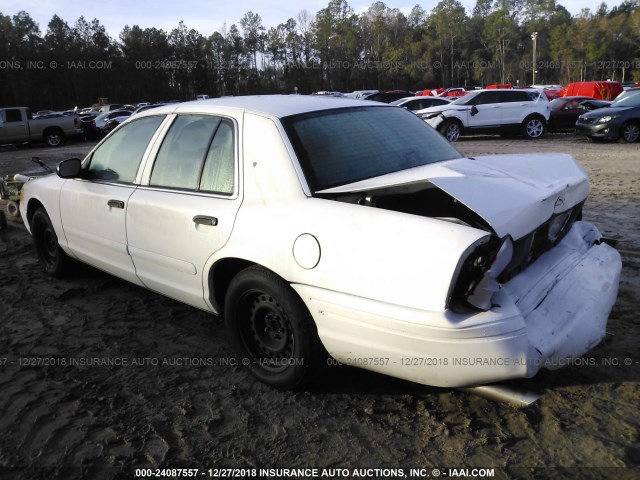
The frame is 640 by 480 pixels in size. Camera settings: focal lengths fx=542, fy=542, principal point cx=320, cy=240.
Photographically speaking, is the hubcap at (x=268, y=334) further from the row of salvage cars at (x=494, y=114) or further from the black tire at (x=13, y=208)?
the row of salvage cars at (x=494, y=114)

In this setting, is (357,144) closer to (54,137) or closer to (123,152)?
(123,152)

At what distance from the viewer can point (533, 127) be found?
1716cm

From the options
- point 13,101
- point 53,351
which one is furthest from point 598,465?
point 13,101

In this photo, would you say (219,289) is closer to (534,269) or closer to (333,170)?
(333,170)

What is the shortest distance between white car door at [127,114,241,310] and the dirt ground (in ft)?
1.74

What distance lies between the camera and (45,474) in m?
2.40

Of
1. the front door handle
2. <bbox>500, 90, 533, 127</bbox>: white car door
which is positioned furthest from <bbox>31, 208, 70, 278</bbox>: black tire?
<bbox>500, 90, 533, 127</bbox>: white car door

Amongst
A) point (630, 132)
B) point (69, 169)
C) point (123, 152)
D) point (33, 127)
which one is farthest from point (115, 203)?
point (33, 127)

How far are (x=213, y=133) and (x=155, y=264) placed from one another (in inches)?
36.9

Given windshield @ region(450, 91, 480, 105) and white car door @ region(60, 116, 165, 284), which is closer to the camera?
white car door @ region(60, 116, 165, 284)

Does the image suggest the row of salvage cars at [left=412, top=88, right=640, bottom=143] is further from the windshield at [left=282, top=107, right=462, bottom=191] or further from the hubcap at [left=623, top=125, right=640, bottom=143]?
the windshield at [left=282, top=107, right=462, bottom=191]

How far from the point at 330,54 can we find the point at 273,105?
9747cm

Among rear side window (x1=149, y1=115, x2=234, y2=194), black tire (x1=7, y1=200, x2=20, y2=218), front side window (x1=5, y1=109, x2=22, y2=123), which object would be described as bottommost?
black tire (x1=7, y1=200, x2=20, y2=218)

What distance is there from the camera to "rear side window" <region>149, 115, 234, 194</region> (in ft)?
10.4
